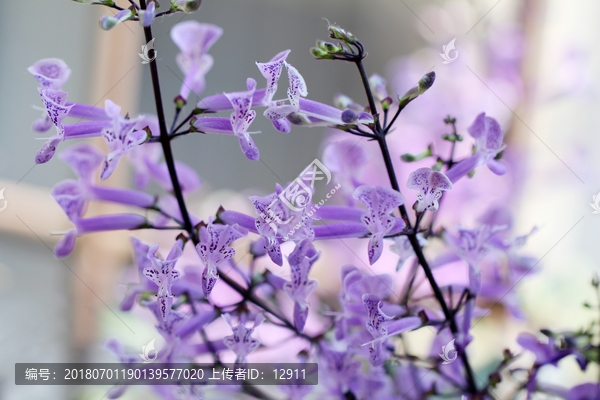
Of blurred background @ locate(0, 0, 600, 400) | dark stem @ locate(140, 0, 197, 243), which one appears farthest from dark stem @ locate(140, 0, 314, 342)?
blurred background @ locate(0, 0, 600, 400)

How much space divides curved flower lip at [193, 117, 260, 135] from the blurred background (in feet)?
0.96

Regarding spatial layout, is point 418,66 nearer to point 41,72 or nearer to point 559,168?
point 559,168

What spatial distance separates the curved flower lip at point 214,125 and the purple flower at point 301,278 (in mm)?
58

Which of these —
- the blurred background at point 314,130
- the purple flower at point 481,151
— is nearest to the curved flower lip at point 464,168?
the purple flower at point 481,151

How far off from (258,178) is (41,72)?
0.57 metres

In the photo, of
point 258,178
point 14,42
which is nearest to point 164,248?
point 258,178

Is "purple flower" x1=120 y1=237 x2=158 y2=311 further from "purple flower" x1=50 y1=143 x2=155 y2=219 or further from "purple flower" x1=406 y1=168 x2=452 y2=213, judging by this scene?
"purple flower" x1=406 y1=168 x2=452 y2=213

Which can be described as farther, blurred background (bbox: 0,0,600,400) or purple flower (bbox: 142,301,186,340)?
blurred background (bbox: 0,0,600,400)

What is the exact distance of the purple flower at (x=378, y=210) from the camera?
0.17 meters

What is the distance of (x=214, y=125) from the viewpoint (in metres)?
0.19

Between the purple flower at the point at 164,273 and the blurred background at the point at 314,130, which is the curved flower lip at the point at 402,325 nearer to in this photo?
the purple flower at the point at 164,273

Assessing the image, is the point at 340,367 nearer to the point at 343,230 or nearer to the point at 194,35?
the point at 343,230

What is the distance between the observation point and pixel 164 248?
1.86ft

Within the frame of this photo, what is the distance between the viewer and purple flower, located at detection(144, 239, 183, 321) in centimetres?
18
